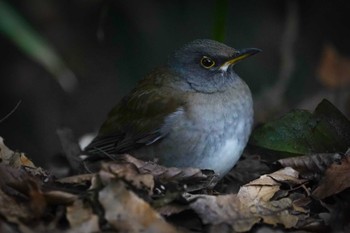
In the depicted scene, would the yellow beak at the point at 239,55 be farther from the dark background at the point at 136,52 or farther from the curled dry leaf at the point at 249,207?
the dark background at the point at 136,52

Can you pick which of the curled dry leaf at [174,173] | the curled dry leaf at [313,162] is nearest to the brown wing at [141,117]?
the curled dry leaf at [174,173]

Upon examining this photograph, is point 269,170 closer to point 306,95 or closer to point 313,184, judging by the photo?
point 313,184

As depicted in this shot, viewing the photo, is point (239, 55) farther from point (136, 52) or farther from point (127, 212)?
point (136, 52)

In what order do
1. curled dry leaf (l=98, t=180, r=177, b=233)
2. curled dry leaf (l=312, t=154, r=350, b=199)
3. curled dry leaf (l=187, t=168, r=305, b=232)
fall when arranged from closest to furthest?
curled dry leaf (l=98, t=180, r=177, b=233)
curled dry leaf (l=187, t=168, r=305, b=232)
curled dry leaf (l=312, t=154, r=350, b=199)

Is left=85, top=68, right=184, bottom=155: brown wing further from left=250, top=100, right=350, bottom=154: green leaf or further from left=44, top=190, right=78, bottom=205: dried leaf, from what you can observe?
left=44, top=190, right=78, bottom=205: dried leaf

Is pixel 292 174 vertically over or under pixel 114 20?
under

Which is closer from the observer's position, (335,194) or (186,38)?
(335,194)

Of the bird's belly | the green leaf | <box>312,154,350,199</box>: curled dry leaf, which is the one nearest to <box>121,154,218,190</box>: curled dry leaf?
the bird's belly

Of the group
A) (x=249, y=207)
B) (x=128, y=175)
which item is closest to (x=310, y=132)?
(x=249, y=207)

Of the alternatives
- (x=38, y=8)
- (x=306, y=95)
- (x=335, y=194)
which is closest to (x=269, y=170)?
(x=335, y=194)
